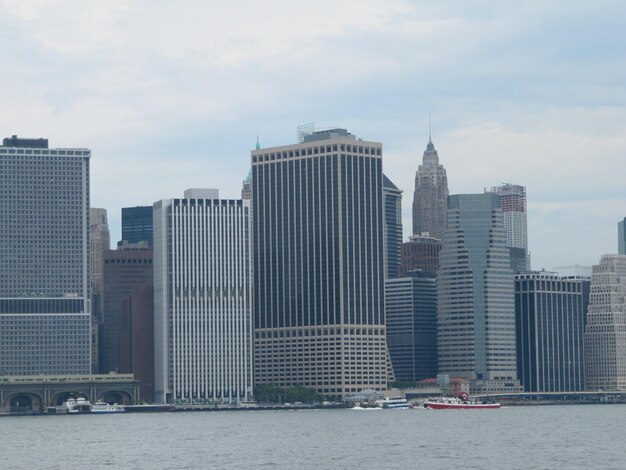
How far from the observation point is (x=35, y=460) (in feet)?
644

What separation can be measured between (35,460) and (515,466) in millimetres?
59286

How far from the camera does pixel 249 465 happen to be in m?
182

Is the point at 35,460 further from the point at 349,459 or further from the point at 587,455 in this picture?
the point at 587,455

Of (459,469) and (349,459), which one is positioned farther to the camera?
(349,459)

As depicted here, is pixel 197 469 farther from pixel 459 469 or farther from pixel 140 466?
pixel 459 469

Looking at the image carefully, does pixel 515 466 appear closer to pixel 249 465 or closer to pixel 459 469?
pixel 459 469

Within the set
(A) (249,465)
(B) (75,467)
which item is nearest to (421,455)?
(A) (249,465)

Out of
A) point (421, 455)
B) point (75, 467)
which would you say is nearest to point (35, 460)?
point (75, 467)

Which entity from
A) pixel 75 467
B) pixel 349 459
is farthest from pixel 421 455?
pixel 75 467

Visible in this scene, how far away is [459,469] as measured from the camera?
17238 cm

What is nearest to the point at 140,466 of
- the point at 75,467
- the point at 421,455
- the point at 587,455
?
the point at 75,467

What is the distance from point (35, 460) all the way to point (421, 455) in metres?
46.3

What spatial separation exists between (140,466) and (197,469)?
28.2ft

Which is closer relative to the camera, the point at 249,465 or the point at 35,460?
the point at 249,465
